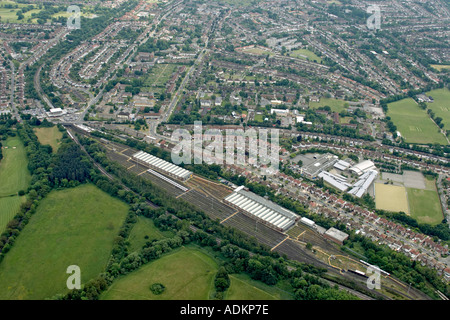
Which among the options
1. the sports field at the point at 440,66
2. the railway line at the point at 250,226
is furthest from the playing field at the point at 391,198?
the sports field at the point at 440,66

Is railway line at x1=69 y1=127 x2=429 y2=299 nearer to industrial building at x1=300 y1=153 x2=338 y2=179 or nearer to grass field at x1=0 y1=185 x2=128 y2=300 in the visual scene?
grass field at x1=0 y1=185 x2=128 y2=300

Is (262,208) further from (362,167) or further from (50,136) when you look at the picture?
(50,136)

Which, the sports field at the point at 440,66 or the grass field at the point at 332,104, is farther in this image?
the sports field at the point at 440,66

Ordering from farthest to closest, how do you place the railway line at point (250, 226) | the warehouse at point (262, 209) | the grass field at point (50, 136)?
the grass field at point (50, 136) < the warehouse at point (262, 209) < the railway line at point (250, 226)

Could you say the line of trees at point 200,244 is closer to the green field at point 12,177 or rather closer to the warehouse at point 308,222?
the warehouse at point 308,222

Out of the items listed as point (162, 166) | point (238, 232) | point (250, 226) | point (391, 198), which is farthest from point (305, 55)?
point (238, 232)

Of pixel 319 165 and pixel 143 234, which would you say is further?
pixel 319 165
